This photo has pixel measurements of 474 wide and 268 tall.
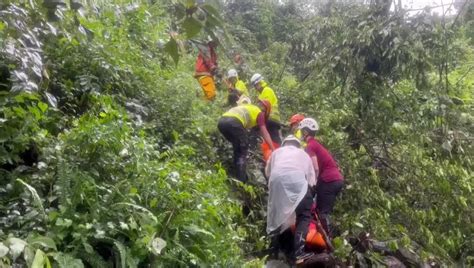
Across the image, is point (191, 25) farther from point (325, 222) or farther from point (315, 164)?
point (325, 222)

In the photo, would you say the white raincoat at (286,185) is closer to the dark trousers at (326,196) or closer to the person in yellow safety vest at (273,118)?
the dark trousers at (326,196)

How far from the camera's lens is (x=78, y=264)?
2955mm

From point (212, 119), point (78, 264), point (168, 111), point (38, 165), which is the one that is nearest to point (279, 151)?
Answer: point (168, 111)

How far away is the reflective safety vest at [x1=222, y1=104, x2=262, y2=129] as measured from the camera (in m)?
6.57

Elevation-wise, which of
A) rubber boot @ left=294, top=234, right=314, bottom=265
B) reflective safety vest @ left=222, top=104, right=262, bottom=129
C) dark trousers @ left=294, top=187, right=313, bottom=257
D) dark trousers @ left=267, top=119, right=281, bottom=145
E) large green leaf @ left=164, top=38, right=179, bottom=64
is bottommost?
rubber boot @ left=294, top=234, right=314, bottom=265

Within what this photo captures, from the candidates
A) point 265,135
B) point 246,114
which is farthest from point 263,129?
point 246,114

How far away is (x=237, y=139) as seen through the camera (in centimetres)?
652

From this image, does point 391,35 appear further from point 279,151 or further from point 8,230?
point 8,230

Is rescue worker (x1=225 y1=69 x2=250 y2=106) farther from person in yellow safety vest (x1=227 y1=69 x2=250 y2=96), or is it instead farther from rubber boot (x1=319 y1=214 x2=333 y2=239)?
rubber boot (x1=319 y1=214 x2=333 y2=239)

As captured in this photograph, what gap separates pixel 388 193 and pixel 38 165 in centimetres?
480

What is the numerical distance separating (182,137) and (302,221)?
5.75ft

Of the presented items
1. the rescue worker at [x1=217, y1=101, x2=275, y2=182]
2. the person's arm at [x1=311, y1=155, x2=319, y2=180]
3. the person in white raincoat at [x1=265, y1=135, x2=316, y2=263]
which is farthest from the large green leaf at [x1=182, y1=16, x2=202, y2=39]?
the rescue worker at [x1=217, y1=101, x2=275, y2=182]

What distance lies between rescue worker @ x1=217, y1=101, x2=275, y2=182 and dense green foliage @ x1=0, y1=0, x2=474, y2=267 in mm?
301

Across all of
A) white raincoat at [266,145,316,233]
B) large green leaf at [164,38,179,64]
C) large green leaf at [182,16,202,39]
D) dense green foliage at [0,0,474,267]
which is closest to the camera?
large green leaf at [182,16,202,39]
